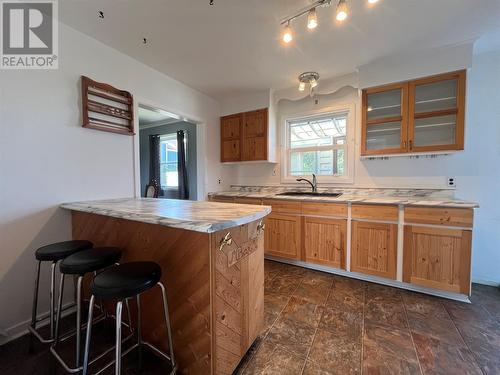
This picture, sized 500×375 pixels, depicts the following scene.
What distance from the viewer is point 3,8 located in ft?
5.09

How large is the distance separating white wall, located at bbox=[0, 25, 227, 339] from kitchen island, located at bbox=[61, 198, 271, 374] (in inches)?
23.8

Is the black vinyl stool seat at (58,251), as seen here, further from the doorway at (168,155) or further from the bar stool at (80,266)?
the doorway at (168,155)

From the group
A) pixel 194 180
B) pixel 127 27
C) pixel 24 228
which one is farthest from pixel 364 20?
pixel 194 180

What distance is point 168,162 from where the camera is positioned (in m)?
5.18

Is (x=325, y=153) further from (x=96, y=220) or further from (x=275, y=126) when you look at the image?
(x=96, y=220)

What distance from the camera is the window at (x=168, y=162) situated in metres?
5.03

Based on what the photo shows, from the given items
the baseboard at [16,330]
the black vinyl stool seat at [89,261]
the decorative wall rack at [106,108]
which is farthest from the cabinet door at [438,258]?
the baseboard at [16,330]

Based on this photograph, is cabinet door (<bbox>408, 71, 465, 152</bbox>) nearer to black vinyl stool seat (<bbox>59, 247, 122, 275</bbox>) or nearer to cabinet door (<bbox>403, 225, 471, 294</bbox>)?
cabinet door (<bbox>403, 225, 471, 294</bbox>)

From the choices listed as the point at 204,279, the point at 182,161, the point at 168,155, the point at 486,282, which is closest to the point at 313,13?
the point at 204,279

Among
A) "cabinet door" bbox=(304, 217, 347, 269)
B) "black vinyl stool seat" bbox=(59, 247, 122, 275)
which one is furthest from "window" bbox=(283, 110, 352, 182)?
"black vinyl stool seat" bbox=(59, 247, 122, 275)

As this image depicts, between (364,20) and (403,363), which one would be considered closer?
(403,363)

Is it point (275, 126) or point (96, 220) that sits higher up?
point (275, 126)

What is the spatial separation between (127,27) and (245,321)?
2.54 m

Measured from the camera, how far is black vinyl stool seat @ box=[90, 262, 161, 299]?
3.06ft
